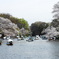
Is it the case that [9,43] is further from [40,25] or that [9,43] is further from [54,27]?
[40,25]

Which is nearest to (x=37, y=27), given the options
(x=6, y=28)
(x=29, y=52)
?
(x=6, y=28)

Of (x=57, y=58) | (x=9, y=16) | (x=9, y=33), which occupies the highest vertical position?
(x=9, y=16)

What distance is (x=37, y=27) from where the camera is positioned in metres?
190

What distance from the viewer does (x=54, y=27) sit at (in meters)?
111

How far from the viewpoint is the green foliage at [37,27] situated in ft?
613

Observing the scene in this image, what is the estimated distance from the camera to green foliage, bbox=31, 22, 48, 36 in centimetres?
18671

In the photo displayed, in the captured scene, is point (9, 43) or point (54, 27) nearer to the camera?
point (9, 43)

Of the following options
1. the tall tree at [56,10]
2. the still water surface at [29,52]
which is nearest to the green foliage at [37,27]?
the tall tree at [56,10]

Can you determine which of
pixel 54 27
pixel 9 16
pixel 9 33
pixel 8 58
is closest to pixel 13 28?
pixel 9 33

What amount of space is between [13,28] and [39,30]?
56666 millimetres

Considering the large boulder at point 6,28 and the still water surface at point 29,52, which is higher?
the large boulder at point 6,28

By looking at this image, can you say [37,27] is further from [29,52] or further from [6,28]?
[29,52]

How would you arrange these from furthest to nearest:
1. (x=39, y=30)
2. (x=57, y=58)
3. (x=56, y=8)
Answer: (x=39, y=30), (x=56, y=8), (x=57, y=58)

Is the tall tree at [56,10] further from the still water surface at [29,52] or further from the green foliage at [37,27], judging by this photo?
the green foliage at [37,27]
